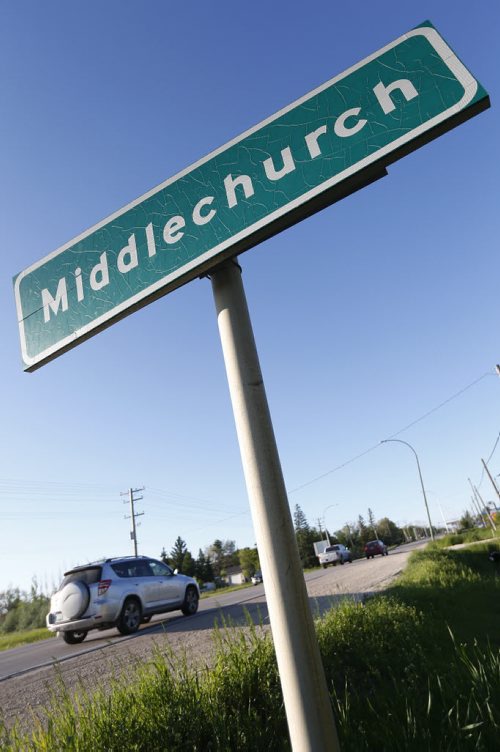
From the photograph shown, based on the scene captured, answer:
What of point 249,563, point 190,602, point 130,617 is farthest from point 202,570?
point 130,617

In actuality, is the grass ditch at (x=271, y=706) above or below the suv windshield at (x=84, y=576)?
below

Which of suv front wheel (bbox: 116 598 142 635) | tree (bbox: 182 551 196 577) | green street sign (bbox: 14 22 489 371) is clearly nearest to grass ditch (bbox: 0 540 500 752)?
green street sign (bbox: 14 22 489 371)

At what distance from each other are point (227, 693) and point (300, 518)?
356ft

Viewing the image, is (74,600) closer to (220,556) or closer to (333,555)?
(333,555)

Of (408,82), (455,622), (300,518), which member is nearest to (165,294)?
(408,82)

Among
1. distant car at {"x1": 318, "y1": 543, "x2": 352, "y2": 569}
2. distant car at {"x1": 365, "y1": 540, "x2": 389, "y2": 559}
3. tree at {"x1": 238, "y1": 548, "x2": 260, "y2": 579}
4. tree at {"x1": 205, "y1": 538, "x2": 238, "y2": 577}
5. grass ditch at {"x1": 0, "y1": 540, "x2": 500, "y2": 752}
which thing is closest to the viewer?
grass ditch at {"x1": 0, "y1": 540, "x2": 500, "y2": 752}

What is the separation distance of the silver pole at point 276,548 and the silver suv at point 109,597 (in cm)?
908

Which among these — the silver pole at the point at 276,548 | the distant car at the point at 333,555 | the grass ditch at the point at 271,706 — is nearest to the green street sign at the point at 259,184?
the silver pole at the point at 276,548

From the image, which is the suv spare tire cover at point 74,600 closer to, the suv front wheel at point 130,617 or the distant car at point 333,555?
the suv front wheel at point 130,617

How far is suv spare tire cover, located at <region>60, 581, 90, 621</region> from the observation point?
9.16m

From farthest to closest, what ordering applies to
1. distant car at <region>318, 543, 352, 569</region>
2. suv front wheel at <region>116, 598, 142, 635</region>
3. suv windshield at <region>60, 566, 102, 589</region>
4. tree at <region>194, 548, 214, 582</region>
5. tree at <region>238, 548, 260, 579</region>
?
tree at <region>238, 548, 260, 579</region>, tree at <region>194, 548, 214, 582</region>, distant car at <region>318, 543, 352, 569</region>, suv windshield at <region>60, 566, 102, 589</region>, suv front wheel at <region>116, 598, 142, 635</region>

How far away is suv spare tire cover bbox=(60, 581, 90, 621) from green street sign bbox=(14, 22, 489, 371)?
28.6 feet

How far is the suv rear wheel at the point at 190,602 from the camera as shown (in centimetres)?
1175

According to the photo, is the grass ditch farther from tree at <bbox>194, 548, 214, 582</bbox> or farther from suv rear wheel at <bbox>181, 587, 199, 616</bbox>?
tree at <bbox>194, 548, 214, 582</bbox>
